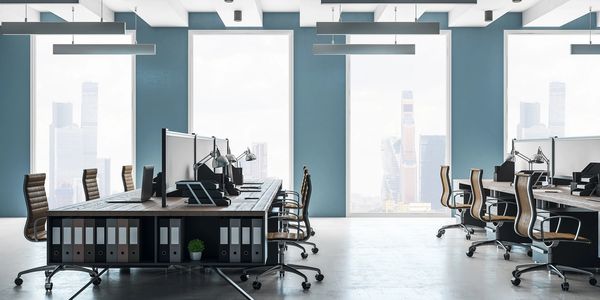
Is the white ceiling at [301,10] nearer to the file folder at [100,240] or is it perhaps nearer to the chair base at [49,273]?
the chair base at [49,273]

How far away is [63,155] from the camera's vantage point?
9.80 meters

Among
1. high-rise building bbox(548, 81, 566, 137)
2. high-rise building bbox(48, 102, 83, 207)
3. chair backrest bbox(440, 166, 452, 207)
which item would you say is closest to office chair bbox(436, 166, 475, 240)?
chair backrest bbox(440, 166, 452, 207)

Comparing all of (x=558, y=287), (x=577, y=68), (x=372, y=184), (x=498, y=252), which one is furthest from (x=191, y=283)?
(x=577, y=68)

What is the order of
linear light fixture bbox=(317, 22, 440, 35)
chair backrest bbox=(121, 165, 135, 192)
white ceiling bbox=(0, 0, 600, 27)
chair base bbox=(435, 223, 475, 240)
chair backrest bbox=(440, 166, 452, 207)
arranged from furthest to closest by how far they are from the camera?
white ceiling bbox=(0, 0, 600, 27)
chair backrest bbox=(440, 166, 452, 207)
chair base bbox=(435, 223, 475, 240)
chair backrest bbox=(121, 165, 135, 192)
linear light fixture bbox=(317, 22, 440, 35)

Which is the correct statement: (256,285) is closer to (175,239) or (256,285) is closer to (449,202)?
(175,239)

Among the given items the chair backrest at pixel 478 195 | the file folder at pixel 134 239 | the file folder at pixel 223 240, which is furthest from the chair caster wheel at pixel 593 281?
the file folder at pixel 134 239

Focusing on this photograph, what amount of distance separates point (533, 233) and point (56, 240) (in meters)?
3.91

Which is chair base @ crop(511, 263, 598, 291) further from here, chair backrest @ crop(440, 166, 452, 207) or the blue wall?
the blue wall

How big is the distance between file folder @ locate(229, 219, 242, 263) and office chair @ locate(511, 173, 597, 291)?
2475 mm

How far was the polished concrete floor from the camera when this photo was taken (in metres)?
4.45

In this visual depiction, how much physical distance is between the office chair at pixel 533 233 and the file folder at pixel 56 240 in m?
3.69

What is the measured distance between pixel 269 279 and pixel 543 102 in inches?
275

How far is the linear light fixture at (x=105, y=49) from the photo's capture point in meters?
8.03

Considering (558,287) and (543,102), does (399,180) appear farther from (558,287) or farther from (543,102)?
(558,287)
